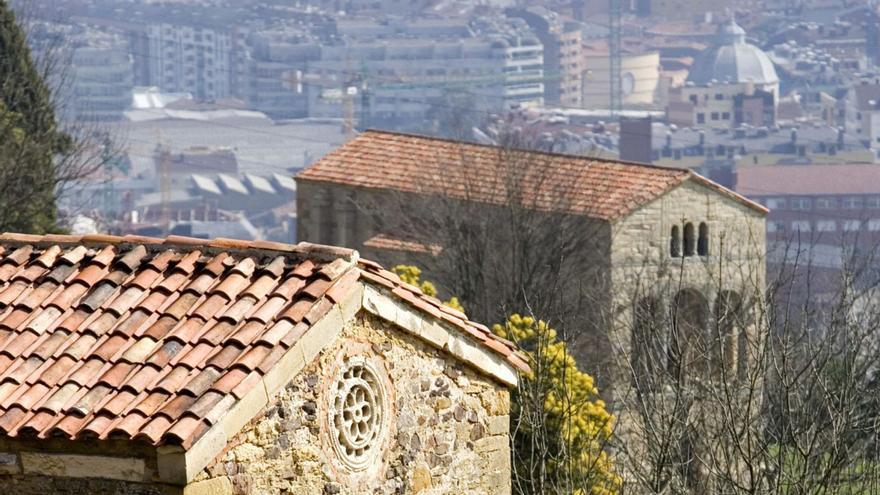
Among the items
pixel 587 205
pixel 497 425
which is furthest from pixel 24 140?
pixel 497 425

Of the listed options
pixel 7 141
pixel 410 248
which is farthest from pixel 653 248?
pixel 7 141

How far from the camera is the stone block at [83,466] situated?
11.2 m

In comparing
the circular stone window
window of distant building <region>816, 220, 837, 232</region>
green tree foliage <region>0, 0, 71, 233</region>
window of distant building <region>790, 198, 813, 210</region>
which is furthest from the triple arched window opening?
window of distant building <region>790, 198, 813, 210</region>

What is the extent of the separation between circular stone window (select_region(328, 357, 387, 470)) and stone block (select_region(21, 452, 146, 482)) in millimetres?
1319

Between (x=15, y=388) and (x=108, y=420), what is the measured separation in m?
0.77

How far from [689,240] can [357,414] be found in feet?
124

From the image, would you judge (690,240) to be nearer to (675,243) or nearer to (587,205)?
(675,243)

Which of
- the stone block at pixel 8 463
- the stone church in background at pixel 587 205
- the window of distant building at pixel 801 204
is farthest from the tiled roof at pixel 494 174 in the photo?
the window of distant building at pixel 801 204

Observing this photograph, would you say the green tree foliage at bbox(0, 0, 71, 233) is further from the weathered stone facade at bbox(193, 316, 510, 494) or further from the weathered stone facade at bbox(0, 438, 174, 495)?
the weathered stone facade at bbox(0, 438, 174, 495)

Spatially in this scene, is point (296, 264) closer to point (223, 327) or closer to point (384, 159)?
point (223, 327)

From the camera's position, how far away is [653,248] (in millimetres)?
48750

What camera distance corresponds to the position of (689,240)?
4941 centimetres

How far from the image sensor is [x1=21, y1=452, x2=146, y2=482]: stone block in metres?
11.2

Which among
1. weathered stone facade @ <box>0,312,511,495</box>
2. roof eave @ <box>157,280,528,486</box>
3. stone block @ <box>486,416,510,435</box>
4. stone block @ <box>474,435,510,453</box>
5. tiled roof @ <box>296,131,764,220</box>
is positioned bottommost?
A: tiled roof @ <box>296,131,764,220</box>
